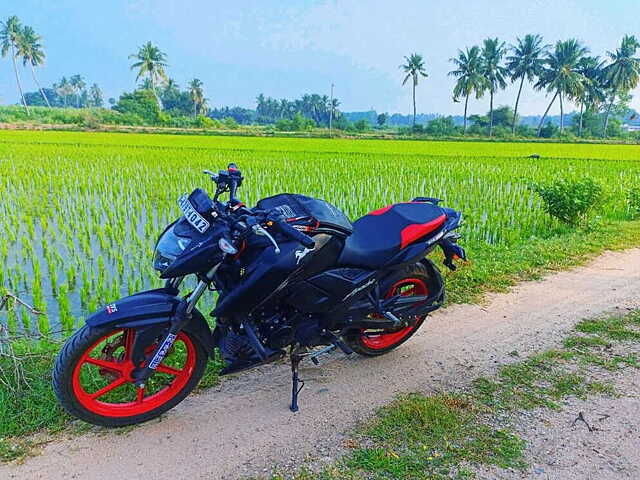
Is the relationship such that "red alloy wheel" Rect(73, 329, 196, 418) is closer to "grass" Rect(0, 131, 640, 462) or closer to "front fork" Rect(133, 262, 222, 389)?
"front fork" Rect(133, 262, 222, 389)

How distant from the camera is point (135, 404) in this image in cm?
247

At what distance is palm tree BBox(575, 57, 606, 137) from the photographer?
44.7m

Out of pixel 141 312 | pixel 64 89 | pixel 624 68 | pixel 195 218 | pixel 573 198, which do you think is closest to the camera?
pixel 195 218

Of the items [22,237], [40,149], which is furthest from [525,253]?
[40,149]

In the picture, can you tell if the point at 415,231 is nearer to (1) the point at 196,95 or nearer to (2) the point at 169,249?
(2) the point at 169,249

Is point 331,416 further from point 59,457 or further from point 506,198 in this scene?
point 506,198

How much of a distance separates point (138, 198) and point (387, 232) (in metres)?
7.16

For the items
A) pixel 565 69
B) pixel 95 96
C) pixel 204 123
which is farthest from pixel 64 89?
pixel 565 69

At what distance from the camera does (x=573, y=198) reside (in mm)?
6922

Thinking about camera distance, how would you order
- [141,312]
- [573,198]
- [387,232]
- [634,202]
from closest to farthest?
1. [141,312]
2. [387,232]
3. [573,198]
4. [634,202]

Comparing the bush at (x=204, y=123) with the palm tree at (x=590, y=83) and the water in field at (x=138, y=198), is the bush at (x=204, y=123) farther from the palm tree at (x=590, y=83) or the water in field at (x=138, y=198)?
the palm tree at (x=590, y=83)

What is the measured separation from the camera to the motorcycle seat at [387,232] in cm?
270

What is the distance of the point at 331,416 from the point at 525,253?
357cm

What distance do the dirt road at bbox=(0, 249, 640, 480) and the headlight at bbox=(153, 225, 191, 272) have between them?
0.85 meters
